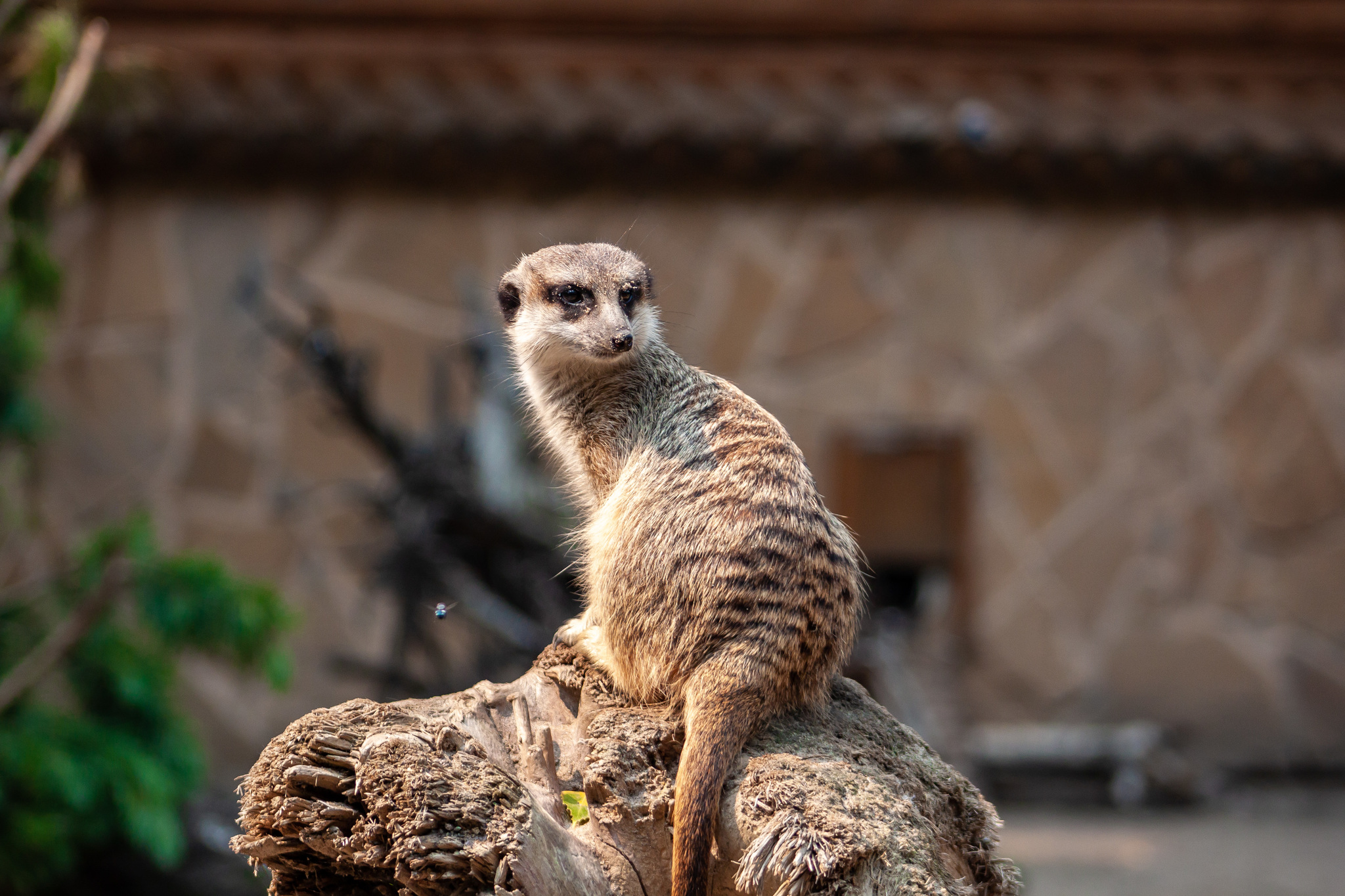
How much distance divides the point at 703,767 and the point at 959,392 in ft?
15.4

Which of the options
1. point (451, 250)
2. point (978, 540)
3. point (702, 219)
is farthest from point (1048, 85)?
point (451, 250)

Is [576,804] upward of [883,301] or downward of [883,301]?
downward

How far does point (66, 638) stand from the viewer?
4191mm

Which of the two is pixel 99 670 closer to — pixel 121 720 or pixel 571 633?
pixel 121 720

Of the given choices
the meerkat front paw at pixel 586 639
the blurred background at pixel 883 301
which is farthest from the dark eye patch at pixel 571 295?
the blurred background at pixel 883 301

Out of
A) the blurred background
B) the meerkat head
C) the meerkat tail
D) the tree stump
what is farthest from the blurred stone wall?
the meerkat tail

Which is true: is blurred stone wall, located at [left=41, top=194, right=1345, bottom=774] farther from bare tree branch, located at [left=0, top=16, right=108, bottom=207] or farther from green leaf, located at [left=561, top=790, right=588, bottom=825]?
green leaf, located at [left=561, top=790, right=588, bottom=825]

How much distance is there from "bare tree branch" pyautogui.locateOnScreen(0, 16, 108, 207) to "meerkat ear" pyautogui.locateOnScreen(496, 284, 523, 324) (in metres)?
2.08

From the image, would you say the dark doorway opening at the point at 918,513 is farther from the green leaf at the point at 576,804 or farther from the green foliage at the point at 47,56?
A: the green leaf at the point at 576,804

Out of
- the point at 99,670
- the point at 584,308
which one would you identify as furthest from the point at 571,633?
the point at 99,670

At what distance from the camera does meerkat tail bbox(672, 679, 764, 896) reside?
1518 millimetres

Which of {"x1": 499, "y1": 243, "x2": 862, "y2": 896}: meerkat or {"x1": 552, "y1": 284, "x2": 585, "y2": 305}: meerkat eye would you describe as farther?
{"x1": 552, "y1": 284, "x2": 585, "y2": 305}: meerkat eye

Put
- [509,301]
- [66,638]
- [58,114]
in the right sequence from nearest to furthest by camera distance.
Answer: [509,301] → [58,114] → [66,638]

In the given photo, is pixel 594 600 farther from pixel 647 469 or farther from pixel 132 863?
pixel 132 863
